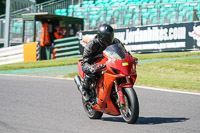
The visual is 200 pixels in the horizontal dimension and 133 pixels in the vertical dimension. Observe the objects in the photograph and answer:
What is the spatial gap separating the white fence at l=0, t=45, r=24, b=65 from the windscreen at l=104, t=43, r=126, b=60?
53.1ft

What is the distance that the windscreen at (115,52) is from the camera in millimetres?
6020

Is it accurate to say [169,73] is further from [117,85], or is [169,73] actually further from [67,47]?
[117,85]

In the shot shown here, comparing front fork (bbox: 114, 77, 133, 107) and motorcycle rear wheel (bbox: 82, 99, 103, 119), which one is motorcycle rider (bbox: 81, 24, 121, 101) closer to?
motorcycle rear wheel (bbox: 82, 99, 103, 119)

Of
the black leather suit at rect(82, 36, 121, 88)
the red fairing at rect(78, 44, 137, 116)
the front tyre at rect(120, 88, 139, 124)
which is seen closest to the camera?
the front tyre at rect(120, 88, 139, 124)

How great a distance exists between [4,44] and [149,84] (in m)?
14.1

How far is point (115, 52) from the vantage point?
6.07 m

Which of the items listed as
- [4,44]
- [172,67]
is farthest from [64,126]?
[4,44]

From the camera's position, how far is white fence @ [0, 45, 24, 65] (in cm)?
2191

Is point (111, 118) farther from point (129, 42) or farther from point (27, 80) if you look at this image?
point (129, 42)

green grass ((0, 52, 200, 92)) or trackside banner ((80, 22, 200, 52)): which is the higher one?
trackside banner ((80, 22, 200, 52))

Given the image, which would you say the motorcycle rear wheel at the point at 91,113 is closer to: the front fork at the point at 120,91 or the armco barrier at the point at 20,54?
the front fork at the point at 120,91

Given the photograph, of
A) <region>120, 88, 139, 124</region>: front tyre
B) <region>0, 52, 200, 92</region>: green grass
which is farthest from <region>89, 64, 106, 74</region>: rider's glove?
<region>0, 52, 200, 92</region>: green grass

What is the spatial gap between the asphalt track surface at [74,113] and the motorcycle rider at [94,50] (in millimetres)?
637

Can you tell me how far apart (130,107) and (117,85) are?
360 mm
